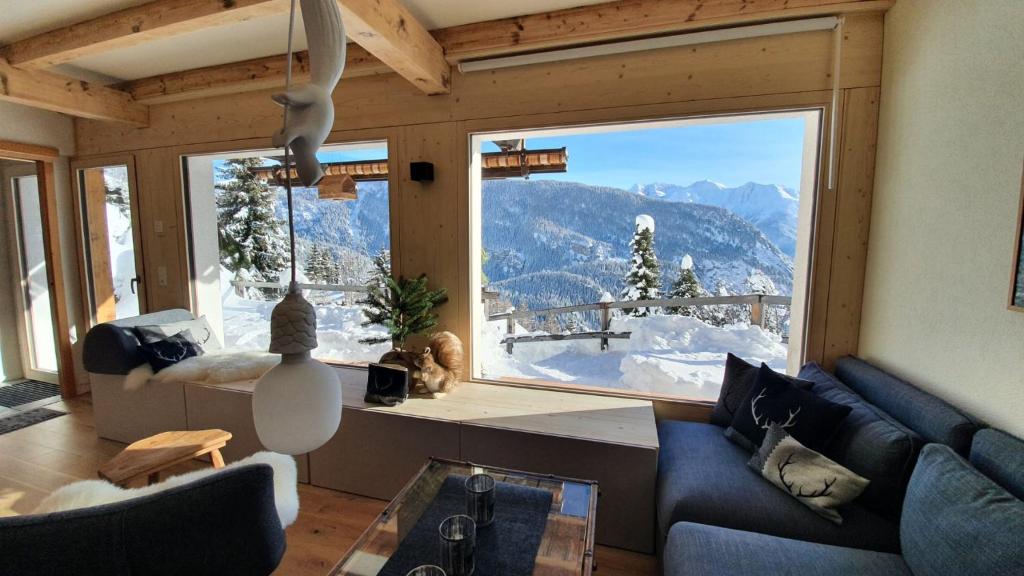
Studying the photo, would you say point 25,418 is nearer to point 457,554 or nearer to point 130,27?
point 130,27

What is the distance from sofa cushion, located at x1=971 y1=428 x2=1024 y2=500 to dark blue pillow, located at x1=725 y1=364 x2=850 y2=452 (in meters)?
0.43

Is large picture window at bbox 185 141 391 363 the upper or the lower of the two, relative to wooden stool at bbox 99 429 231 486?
upper

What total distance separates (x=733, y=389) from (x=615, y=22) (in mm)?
2099

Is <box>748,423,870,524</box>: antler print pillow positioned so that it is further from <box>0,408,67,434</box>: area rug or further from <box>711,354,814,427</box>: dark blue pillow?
<box>0,408,67,434</box>: area rug

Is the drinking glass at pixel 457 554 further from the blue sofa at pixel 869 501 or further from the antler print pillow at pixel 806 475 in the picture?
the antler print pillow at pixel 806 475

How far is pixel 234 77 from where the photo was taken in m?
3.14

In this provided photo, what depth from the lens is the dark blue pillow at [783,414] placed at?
1.78m

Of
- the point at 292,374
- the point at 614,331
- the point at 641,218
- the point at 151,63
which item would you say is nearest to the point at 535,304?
the point at 614,331

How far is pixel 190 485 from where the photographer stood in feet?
3.47

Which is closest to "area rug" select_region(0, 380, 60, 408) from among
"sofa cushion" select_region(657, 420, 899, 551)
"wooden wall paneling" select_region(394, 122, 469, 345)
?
"wooden wall paneling" select_region(394, 122, 469, 345)

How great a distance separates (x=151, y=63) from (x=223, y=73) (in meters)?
0.56

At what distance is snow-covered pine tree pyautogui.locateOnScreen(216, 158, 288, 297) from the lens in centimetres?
593

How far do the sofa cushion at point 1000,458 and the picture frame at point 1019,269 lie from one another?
41cm

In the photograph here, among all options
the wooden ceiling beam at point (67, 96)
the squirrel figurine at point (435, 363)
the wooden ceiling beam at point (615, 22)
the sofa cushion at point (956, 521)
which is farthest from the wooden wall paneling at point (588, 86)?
the sofa cushion at point (956, 521)
